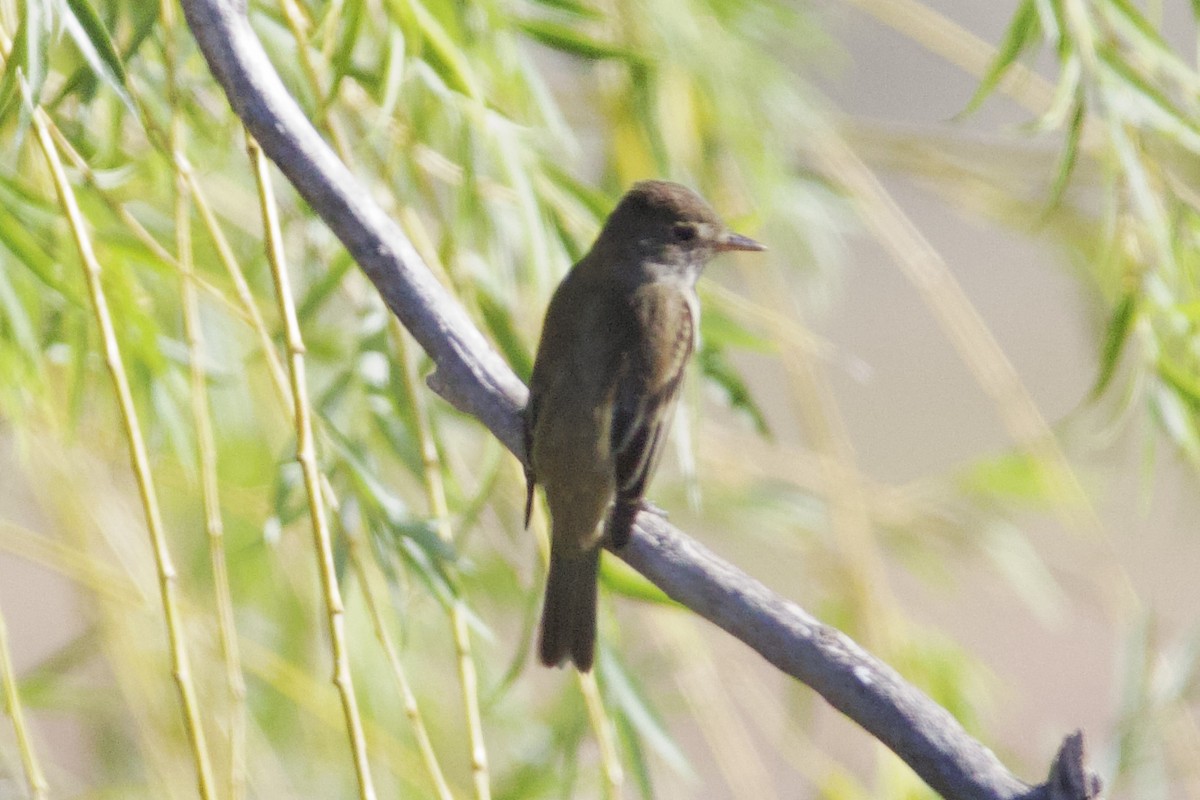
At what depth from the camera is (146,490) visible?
1305mm

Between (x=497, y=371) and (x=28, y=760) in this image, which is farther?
(x=497, y=371)

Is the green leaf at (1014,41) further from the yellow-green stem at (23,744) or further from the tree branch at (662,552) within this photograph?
the yellow-green stem at (23,744)

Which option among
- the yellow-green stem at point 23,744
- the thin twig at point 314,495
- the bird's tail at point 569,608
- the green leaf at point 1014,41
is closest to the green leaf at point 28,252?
the thin twig at point 314,495

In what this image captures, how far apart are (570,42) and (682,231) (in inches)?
20.4

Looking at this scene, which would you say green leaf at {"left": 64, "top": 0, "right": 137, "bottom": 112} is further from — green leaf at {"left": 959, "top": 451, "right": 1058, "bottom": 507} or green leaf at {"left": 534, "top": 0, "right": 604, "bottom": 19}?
green leaf at {"left": 959, "top": 451, "right": 1058, "bottom": 507}

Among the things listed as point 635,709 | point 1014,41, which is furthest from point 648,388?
point 1014,41

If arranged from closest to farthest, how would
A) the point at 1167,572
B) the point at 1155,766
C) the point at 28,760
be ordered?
the point at 28,760 < the point at 1155,766 < the point at 1167,572

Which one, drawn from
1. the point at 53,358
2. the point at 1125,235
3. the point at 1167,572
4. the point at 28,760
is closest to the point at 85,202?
the point at 53,358

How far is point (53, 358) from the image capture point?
2.11 m

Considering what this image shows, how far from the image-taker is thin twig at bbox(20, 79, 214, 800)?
4.10 feet

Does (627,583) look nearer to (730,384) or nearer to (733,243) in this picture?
(730,384)

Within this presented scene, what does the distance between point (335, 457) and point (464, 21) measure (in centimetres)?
63

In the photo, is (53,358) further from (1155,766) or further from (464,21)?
(1155,766)

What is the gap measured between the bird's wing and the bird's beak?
A: 19 cm
